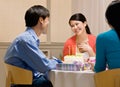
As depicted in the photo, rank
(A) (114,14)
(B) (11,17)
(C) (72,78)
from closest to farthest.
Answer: (A) (114,14), (C) (72,78), (B) (11,17)

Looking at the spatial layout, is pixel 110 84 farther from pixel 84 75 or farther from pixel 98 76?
pixel 84 75

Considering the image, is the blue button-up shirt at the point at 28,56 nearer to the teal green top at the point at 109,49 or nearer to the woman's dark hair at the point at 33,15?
the woman's dark hair at the point at 33,15

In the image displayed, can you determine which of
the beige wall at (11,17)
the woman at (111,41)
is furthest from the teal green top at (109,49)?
the beige wall at (11,17)

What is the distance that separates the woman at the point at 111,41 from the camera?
1.71m

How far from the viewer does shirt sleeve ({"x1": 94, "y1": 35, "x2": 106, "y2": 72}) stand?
175 centimetres

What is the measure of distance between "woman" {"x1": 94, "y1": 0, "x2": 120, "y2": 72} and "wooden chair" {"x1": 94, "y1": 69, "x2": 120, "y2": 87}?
0.17ft

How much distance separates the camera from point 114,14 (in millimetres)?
1709

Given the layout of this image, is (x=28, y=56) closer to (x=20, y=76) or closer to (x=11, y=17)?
(x=20, y=76)

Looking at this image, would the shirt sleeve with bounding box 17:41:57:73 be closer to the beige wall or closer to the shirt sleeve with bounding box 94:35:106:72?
the shirt sleeve with bounding box 94:35:106:72

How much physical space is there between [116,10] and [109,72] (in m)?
0.39

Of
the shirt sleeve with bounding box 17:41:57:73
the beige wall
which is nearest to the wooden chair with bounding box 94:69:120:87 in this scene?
the shirt sleeve with bounding box 17:41:57:73

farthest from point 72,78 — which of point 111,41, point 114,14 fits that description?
point 114,14

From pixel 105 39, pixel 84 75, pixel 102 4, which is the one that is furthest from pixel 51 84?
pixel 102 4

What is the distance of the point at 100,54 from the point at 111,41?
117 millimetres
